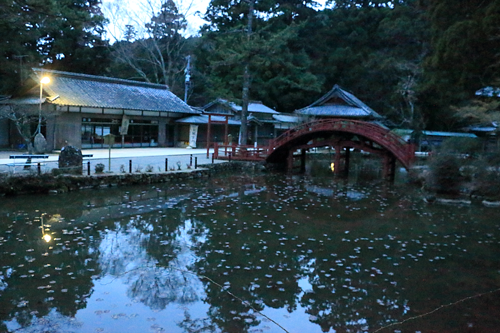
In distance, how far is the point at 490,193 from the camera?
16.5 metres

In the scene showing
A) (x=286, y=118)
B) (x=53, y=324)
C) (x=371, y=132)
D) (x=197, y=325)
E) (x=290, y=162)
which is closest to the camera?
(x=53, y=324)

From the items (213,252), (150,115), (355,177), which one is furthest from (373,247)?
(150,115)

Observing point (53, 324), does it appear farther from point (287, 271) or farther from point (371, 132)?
point (371, 132)

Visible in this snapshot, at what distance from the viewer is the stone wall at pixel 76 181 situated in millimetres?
14359

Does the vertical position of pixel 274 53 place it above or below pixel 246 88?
above

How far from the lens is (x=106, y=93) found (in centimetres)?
2938

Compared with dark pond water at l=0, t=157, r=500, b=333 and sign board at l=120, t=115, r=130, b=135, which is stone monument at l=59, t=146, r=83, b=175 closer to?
dark pond water at l=0, t=157, r=500, b=333

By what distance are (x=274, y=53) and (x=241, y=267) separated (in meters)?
23.0

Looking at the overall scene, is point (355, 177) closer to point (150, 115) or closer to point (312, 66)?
point (150, 115)

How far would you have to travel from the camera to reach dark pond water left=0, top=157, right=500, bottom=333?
6.10 meters

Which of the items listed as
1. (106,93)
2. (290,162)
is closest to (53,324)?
(290,162)

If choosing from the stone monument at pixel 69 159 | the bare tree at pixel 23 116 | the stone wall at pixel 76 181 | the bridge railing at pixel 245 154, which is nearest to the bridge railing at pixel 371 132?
the bridge railing at pixel 245 154

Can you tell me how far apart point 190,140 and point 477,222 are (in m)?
24.7

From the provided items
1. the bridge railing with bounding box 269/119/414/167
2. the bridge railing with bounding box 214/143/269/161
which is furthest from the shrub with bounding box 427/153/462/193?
the bridge railing with bounding box 214/143/269/161
